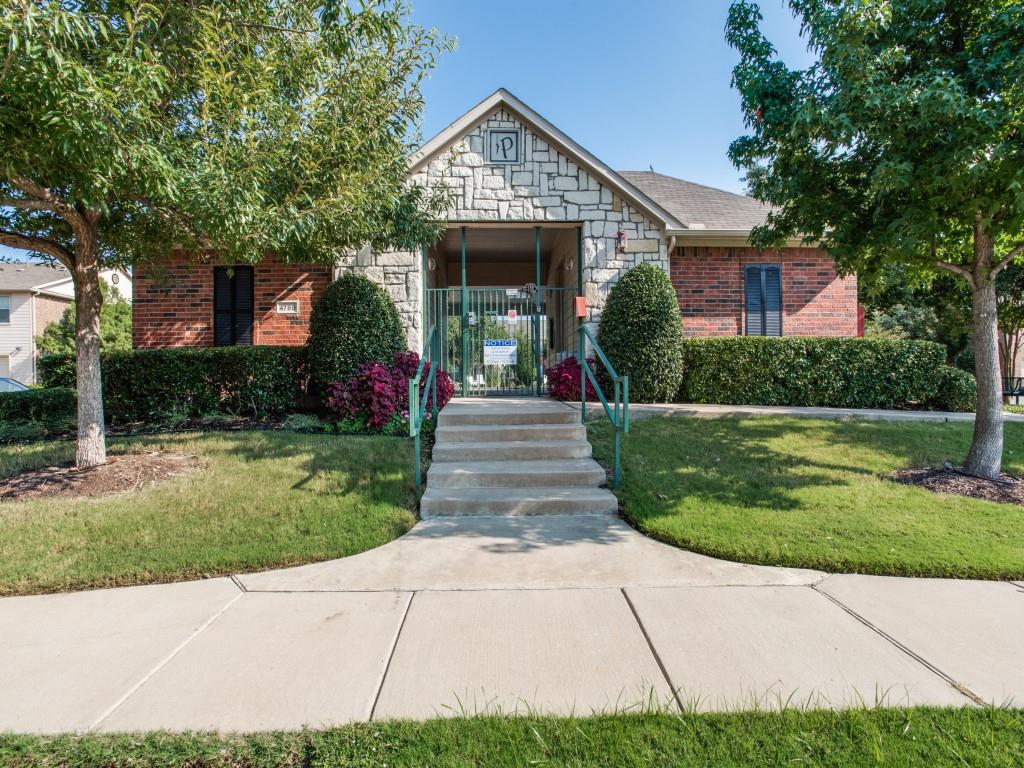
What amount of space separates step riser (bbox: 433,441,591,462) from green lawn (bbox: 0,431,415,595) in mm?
503

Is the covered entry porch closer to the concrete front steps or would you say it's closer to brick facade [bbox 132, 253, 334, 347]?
the concrete front steps

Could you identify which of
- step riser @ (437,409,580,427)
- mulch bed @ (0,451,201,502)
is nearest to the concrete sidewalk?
step riser @ (437,409,580,427)

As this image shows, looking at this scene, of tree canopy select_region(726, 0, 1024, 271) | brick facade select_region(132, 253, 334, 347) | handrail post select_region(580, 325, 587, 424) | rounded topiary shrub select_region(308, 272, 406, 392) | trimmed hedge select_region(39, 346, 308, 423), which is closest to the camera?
tree canopy select_region(726, 0, 1024, 271)

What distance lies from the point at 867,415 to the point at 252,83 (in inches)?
353

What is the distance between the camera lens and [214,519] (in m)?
4.35

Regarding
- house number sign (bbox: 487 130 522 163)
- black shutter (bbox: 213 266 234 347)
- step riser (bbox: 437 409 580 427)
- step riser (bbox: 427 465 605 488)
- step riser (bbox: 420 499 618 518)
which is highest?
house number sign (bbox: 487 130 522 163)

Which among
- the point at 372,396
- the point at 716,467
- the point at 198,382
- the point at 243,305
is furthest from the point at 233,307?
the point at 716,467

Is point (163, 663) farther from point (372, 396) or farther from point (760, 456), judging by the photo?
point (760, 456)

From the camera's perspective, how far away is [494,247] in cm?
1180

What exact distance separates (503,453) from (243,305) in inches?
269

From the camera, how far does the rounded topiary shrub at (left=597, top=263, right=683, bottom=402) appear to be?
28.3 ft

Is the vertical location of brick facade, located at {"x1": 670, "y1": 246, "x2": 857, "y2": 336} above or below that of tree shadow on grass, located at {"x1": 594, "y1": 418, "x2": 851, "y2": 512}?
above

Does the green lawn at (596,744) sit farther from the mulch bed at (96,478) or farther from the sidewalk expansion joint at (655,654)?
the mulch bed at (96,478)

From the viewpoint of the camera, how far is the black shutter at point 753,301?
10680 millimetres
